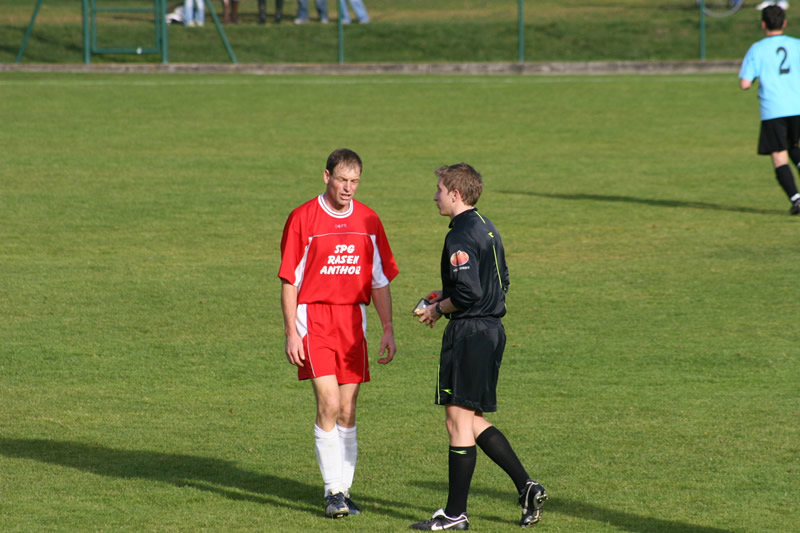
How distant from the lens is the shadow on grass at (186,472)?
6242mm

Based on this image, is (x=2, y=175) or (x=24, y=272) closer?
(x=24, y=272)

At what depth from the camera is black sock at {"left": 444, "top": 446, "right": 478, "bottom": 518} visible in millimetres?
5695

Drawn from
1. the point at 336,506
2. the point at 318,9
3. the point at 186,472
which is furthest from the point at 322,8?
the point at 336,506

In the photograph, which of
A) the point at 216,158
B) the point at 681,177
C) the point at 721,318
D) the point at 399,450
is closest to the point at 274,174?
the point at 216,158

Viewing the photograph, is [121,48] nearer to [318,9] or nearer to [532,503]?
[318,9]

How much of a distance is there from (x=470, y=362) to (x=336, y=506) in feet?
3.37

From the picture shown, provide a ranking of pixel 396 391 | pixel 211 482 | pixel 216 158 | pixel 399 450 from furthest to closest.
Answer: pixel 216 158, pixel 396 391, pixel 399 450, pixel 211 482

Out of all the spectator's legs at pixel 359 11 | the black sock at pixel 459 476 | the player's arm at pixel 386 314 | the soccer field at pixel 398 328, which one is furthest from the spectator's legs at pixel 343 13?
the black sock at pixel 459 476

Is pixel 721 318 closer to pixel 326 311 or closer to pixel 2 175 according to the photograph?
pixel 326 311

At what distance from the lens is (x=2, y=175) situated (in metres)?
17.1

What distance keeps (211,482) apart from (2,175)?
11792 mm

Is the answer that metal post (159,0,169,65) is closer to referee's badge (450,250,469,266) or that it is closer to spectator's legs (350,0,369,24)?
spectator's legs (350,0,369,24)

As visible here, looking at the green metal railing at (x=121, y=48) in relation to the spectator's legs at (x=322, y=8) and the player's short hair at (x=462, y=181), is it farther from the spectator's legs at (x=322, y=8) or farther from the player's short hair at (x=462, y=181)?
the player's short hair at (x=462, y=181)

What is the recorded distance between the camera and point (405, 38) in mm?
33969
